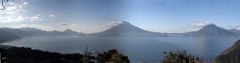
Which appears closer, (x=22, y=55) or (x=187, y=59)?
(x=187, y=59)

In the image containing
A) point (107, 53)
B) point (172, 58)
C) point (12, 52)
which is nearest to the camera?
point (172, 58)

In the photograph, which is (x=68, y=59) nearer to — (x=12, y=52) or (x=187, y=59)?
(x=12, y=52)

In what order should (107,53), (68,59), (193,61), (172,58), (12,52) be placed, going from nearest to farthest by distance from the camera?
(193,61), (172,58), (107,53), (12,52), (68,59)

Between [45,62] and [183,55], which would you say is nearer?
[183,55]

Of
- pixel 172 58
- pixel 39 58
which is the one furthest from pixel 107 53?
pixel 39 58

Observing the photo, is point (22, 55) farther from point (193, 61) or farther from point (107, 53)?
point (193, 61)

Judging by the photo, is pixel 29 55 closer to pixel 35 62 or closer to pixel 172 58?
pixel 35 62

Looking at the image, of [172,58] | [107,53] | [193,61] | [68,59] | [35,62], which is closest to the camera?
[193,61]

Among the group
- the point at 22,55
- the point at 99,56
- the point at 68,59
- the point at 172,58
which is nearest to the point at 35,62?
the point at 22,55
